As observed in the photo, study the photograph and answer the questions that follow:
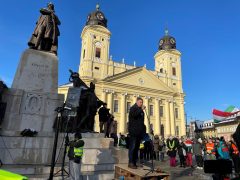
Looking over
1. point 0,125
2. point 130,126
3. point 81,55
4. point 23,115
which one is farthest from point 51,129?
point 81,55

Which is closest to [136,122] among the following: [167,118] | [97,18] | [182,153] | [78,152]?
[78,152]

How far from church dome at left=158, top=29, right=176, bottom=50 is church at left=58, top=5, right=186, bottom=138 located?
267 inches

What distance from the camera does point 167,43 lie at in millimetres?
64812

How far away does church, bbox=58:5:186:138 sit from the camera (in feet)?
158

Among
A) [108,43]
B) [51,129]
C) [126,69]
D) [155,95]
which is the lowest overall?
[51,129]

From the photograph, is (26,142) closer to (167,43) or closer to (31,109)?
(31,109)

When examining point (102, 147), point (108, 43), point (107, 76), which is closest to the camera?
point (102, 147)

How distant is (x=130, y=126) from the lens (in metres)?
5.31

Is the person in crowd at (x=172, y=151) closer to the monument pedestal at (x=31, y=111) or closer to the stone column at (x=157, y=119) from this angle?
the monument pedestal at (x=31, y=111)

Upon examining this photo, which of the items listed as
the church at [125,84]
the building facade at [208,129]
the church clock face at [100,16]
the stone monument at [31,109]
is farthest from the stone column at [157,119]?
the stone monument at [31,109]

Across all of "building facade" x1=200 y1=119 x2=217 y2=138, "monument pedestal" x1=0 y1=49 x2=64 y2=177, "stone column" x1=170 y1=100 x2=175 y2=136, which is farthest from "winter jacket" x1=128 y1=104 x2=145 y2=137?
"building facade" x1=200 y1=119 x2=217 y2=138

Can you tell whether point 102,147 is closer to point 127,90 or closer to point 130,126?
point 130,126

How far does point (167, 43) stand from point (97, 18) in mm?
23250

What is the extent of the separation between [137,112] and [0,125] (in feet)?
12.8
